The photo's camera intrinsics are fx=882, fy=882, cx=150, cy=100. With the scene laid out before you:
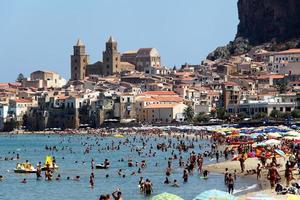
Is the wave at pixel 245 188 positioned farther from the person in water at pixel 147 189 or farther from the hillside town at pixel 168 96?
the hillside town at pixel 168 96

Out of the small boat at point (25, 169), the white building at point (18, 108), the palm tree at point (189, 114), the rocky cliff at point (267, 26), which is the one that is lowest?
the small boat at point (25, 169)

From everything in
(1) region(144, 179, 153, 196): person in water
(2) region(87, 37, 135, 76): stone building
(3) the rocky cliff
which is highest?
(3) the rocky cliff

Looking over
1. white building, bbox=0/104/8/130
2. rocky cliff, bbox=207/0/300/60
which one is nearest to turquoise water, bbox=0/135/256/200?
white building, bbox=0/104/8/130

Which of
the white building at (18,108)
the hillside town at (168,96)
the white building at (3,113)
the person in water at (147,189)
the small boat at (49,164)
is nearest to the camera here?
the person in water at (147,189)

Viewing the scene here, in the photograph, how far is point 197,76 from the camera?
151 m

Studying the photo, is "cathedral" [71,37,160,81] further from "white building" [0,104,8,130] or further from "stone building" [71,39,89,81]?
"white building" [0,104,8,130]

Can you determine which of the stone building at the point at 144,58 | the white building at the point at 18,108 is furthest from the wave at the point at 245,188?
the stone building at the point at 144,58

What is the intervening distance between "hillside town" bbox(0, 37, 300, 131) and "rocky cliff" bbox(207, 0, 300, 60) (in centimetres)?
337

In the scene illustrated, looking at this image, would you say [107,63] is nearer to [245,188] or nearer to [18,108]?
[18,108]

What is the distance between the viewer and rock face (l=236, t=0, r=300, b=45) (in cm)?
15400

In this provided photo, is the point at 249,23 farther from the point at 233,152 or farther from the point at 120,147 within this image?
the point at 233,152

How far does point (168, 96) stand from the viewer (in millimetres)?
131875

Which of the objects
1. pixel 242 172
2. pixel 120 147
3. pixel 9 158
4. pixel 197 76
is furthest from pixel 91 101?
pixel 242 172

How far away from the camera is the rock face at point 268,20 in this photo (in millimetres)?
154000
